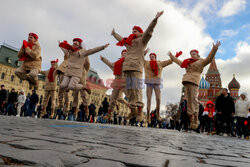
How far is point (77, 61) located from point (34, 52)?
151cm

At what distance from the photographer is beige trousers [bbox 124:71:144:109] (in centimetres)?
636

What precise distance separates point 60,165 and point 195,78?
7320mm

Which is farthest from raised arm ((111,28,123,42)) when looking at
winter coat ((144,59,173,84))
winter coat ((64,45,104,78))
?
winter coat ((144,59,173,84))

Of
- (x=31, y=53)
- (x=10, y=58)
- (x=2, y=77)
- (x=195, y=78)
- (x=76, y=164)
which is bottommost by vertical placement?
(x=76, y=164)

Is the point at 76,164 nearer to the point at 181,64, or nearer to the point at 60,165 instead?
the point at 60,165

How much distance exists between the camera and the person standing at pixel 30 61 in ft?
26.8

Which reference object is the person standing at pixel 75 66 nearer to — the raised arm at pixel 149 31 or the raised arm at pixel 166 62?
the raised arm at pixel 149 31

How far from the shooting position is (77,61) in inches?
319

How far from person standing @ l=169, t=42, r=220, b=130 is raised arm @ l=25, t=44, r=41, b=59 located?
501cm

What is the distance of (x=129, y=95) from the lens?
256 inches

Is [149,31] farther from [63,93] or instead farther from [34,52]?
[34,52]

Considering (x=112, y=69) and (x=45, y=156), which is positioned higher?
(x=112, y=69)

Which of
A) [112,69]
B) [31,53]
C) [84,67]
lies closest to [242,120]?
[112,69]

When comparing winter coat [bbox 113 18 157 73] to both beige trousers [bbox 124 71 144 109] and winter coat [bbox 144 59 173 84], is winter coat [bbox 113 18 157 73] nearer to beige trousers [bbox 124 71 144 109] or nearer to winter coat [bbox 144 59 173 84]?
beige trousers [bbox 124 71 144 109]
